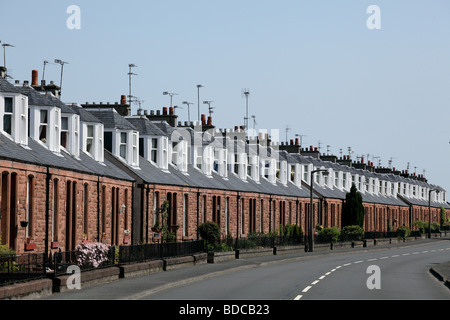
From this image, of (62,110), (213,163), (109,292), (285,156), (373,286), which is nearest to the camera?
(109,292)

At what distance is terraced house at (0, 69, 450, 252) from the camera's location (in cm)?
3397

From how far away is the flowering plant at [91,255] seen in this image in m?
28.9

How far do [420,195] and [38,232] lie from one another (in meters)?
111

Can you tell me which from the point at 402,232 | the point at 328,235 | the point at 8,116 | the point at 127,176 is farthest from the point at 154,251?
the point at 402,232

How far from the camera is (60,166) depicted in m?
36.0

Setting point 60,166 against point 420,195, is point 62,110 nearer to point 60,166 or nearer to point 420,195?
point 60,166

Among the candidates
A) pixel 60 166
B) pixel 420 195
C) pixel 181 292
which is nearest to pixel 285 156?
pixel 60 166

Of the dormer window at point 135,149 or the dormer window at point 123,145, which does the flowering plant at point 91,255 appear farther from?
the dormer window at point 123,145

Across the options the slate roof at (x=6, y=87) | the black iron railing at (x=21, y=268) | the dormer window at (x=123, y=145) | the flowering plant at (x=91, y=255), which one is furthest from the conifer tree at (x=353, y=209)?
the black iron railing at (x=21, y=268)

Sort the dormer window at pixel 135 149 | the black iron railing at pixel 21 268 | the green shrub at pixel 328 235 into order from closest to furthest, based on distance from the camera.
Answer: the black iron railing at pixel 21 268 → the dormer window at pixel 135 149 → the green shrub at pixel 328 235

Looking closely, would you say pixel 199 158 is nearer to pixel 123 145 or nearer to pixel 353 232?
pixel 123 145

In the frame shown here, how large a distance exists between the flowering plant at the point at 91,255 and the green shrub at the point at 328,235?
41.2 metres

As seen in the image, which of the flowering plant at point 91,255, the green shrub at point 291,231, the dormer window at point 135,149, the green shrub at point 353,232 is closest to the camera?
the flowering plant at point 91,255

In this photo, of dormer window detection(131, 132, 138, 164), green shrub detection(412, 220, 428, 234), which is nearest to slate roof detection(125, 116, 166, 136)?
dormer window detection(131, 132, 138, 164)
